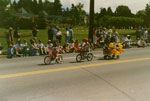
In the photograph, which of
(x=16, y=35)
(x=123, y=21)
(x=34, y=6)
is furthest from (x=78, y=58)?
(x=34, y=6)

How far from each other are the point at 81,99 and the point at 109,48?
315 inches

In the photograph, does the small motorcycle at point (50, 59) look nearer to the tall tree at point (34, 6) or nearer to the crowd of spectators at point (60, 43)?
the crowd of spectators at point (60, 43)

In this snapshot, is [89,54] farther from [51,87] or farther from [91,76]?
[51,87]

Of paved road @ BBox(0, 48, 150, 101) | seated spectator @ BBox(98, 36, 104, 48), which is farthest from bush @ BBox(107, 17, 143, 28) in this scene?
paved road @ BBox(0, 48, 150, 101)

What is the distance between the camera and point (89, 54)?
13172 millimetres

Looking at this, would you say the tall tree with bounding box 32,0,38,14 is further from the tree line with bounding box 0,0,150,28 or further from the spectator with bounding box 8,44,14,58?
the spectator with bounding box 8,44,14,58

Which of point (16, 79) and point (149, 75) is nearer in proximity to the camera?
point (16, 79)

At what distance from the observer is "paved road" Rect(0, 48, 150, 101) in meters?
6.55

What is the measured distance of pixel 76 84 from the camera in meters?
7.84

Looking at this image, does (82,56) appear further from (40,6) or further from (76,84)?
(40,6)

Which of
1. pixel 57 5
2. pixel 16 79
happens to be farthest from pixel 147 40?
pixel 57 5

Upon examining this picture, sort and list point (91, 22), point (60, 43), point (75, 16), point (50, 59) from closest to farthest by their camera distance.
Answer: point (50, 59) < point (60, 43) < point (91, 22) < point (75, 16)

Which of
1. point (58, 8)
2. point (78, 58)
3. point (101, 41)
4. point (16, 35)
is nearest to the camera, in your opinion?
point (78, 58)

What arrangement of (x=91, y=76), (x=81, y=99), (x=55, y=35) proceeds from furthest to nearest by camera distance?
(x=55, y=35) < (x=91, y=76) < (x=81, y=99)
